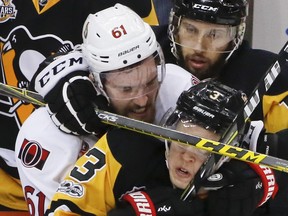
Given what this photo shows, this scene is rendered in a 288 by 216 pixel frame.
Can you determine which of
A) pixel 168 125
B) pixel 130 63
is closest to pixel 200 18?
pixel 130 63

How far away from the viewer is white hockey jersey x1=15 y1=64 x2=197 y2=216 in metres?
1.49

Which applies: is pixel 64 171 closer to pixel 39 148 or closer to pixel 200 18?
pixel 39 148

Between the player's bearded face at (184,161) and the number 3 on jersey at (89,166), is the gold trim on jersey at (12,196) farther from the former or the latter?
the player's bearded face at (184,161)

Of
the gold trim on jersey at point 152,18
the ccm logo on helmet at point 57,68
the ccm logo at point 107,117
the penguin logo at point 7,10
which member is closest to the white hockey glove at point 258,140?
the ccm logo at point 107,117

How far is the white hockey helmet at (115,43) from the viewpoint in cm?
147

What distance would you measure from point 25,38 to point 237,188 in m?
0.62

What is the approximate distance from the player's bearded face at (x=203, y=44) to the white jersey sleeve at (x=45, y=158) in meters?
0.30

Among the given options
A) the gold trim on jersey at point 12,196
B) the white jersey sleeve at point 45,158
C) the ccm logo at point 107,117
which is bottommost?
the gold trim on jersey at point 12,196

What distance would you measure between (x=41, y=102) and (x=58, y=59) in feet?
0.28

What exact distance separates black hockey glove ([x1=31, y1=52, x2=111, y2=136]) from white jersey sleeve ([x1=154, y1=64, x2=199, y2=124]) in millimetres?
126

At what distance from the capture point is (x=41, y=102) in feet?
5.00

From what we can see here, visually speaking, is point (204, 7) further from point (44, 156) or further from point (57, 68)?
point (44, 156)

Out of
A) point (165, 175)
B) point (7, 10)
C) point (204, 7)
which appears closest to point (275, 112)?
point (204, 7)

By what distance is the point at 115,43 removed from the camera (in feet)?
4.81
